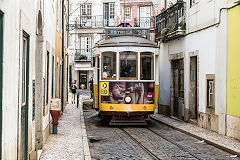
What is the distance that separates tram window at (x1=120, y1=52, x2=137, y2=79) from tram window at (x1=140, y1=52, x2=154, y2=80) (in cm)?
27

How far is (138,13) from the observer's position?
45688mm

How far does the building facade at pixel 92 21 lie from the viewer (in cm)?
4575

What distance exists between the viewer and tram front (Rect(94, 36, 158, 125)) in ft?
49.9

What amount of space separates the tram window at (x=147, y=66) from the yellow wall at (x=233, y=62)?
3642mm

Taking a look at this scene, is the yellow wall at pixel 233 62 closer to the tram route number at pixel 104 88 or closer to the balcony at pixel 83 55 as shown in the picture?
the tram route number at pixel 104 88

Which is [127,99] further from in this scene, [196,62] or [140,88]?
[196,62]

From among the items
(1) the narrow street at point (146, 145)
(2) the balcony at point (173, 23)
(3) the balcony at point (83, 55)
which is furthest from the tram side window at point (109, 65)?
(3) the balcony at point (83, 55)

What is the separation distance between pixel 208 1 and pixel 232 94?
12.6 feet

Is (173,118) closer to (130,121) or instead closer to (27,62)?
(130,121)

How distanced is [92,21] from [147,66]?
109 ft

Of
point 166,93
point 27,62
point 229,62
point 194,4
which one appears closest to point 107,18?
point 166,93

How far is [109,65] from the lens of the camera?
1549 centimetres

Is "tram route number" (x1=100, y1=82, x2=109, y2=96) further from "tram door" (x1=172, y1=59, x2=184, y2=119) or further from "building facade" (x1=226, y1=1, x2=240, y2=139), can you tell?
"building facade" (x1=226, y1=1, x2=240, y2=139)

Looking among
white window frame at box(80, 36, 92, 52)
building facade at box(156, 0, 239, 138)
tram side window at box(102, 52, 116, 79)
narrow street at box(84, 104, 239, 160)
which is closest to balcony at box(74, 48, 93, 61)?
white window frame at box(80, 36, 92, 52)
